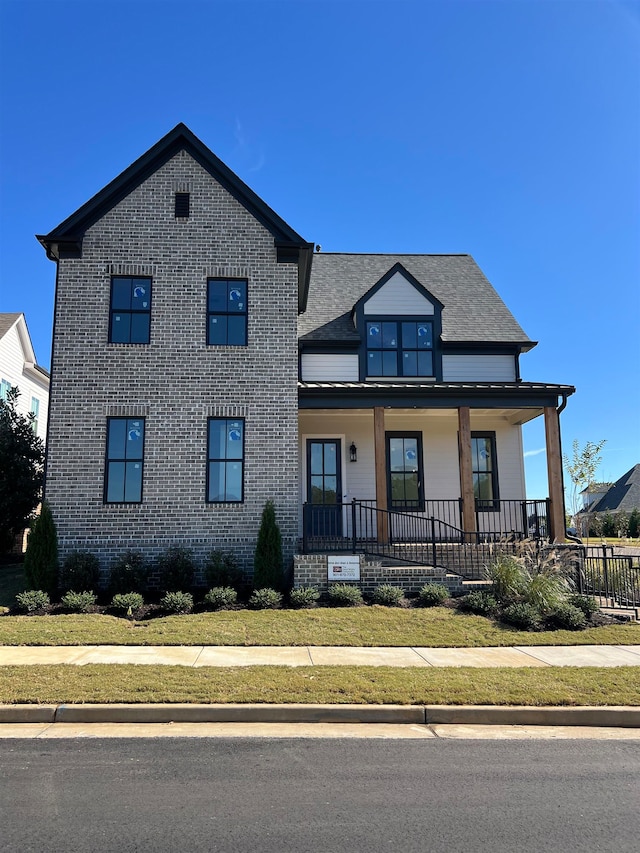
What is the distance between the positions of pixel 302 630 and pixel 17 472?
991 cm

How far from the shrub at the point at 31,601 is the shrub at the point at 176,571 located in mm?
2162

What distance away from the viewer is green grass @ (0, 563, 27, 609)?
12680 millimetres

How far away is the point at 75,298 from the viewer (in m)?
14.2

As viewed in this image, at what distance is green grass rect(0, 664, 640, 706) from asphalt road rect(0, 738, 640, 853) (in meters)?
0.81

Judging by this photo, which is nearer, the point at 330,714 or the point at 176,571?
the point at 330,714

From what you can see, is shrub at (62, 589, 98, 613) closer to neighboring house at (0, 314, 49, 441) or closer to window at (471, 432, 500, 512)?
window at (471, 432, 500, 512)

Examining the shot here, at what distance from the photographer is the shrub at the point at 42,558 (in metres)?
12.7

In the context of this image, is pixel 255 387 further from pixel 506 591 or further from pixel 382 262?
pixel 382 262

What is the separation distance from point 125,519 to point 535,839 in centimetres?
1093

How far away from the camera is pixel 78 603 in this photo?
11.8m

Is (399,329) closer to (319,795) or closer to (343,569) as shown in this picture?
(343,569)

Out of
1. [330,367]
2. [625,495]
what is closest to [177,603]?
[330,367]

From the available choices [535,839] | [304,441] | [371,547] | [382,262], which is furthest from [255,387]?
[535,839]

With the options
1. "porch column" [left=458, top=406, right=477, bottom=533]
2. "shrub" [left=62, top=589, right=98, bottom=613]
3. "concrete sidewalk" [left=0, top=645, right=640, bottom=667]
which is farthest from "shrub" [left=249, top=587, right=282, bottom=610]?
"porch column" [left=458, top=406, right=477, bottom=533]
